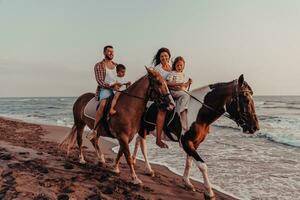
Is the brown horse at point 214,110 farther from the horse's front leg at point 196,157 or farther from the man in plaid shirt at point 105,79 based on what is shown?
the man in plaid shirt at point 105,79

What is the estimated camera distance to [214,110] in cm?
601

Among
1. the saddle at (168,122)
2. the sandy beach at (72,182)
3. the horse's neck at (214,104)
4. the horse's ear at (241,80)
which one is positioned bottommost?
the sandy beach at (72,182)

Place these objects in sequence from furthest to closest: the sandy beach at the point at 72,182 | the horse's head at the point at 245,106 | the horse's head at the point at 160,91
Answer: the horse's head at the point at 160,91
the horse's head at the point at 245,106
the sandy beach at the point at 72,182

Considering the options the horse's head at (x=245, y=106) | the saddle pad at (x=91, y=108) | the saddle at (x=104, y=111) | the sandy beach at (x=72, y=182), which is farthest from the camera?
the saddle pad at (x=91, y=108)

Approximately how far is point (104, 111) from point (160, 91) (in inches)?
61.7

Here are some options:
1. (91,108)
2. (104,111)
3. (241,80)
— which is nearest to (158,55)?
(104,111)

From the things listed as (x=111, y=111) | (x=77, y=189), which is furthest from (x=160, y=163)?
(x=77, y=189)

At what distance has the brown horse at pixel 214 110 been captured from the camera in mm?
5664

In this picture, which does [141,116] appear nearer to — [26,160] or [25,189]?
[25,189]

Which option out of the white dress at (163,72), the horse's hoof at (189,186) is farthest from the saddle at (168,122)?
the horse's hoof at (189,186)

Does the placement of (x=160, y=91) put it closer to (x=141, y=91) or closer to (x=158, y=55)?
(x=141, y=91)

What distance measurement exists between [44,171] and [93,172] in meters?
1.05

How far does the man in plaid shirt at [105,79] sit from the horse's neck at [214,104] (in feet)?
6.61

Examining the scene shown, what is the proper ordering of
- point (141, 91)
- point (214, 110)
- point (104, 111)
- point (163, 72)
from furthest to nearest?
point (104, 111), point (163, 72), point (141, 91), point (214, 110)
